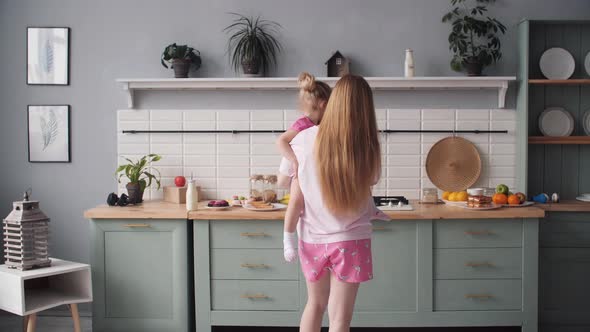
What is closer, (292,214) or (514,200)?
(292,214)

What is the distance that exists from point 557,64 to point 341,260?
2503mm

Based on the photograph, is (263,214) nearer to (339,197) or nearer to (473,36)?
(339,197)

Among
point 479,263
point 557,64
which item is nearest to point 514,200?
point 479,263

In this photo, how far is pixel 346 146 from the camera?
7.38 ft

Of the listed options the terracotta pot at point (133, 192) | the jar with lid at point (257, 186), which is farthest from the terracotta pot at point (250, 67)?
the terracotta pot at point (133, 192)

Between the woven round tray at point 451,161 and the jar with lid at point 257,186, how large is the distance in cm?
118

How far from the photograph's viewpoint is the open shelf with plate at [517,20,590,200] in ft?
12.8

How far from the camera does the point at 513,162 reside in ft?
13.1

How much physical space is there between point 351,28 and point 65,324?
2864mm

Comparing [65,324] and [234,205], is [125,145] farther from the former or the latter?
[65,324]

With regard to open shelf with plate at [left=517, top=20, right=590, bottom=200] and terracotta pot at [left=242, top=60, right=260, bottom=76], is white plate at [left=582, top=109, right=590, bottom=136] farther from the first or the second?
terracotta pot at [left=242, top=60, right=260, bottom=76]

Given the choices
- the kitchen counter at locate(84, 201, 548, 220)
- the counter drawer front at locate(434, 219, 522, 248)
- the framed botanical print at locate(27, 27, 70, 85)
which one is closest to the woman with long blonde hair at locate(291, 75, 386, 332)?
the kitchen counter at locate(84, 201, 548, 220)

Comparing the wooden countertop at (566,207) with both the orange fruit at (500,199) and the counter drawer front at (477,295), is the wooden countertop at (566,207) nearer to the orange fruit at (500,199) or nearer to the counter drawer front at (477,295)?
the orange fruit at (500,199)

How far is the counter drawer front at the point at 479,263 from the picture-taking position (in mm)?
3424
